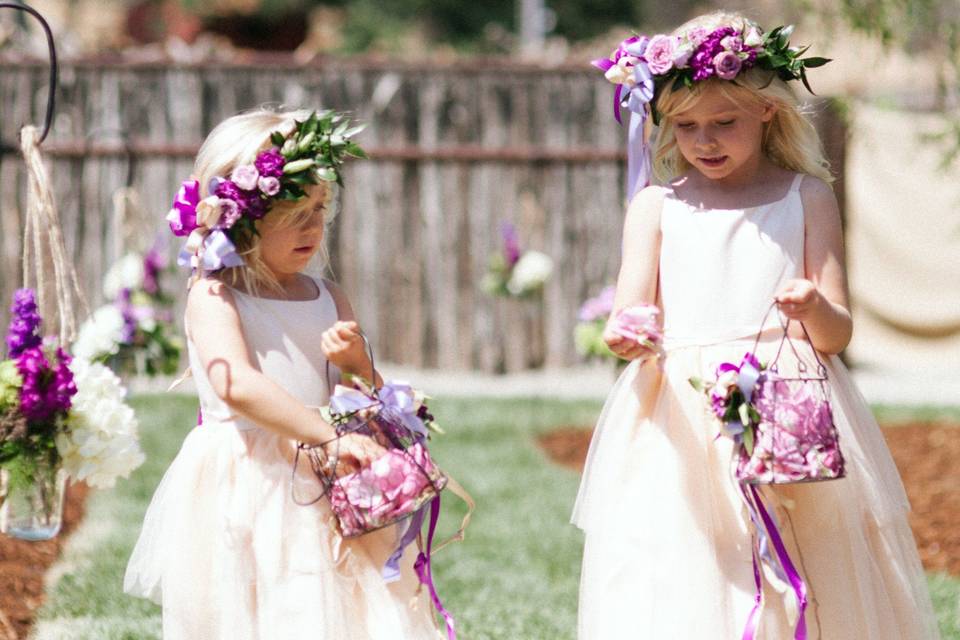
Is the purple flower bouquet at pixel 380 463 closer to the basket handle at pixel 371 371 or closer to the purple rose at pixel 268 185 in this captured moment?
the basket handle at pixel 371 371

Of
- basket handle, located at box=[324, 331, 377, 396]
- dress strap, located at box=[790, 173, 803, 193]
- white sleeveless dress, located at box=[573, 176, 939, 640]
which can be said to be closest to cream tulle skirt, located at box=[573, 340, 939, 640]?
white sleeveless dress, located at box=[573, 176, 939, 640]

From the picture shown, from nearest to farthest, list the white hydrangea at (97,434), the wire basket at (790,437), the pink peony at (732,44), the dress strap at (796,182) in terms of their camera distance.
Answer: the wire basket at (790,437), the pink peony at (732,44), the dress strap at (796,182), the white hydrangea at (97,434)

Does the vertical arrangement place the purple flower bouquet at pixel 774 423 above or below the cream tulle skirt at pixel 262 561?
above

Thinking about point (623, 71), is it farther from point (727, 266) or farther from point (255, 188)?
point (255, 188)

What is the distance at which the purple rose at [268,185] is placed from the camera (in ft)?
10.5

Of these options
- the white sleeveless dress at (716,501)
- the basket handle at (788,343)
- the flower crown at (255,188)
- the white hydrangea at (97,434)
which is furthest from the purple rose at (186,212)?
the basket handle at (788,343)

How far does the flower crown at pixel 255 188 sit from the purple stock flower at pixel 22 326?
25.1 inches

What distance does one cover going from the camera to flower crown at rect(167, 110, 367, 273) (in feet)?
10.6

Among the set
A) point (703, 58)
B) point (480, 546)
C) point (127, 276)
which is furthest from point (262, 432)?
point (127, 276)

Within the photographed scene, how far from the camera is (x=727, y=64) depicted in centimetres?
336

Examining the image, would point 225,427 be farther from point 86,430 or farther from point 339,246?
Answer: point 339,246

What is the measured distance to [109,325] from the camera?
19.4 feet

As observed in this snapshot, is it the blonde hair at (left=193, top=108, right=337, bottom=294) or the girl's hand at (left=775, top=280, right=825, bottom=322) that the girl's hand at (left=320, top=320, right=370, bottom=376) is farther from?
the girl's hand at (left=775, top=280, right=825, bottom=322)

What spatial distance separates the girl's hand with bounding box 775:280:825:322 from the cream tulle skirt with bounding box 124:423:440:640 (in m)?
1.07
